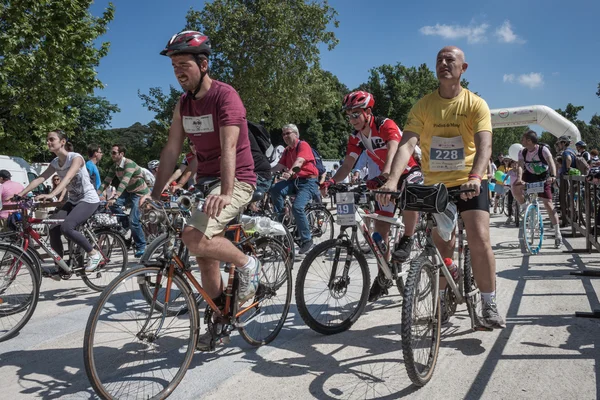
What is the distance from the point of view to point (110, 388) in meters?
2.83

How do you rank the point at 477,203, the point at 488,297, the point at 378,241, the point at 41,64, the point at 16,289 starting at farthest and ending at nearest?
1. the point at 41,64
2. the point at 16,289
3. the point at 378,241
4. the point at 488,297
5. the point at 477,203

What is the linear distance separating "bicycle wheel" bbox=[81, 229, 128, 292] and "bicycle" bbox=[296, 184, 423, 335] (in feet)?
10.7

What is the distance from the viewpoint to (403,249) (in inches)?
142

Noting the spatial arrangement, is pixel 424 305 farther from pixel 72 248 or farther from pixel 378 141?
pixel 72 248

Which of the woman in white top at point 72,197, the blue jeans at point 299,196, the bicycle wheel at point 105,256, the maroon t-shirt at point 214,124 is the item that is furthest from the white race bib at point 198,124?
the blue jeans at point 299,196

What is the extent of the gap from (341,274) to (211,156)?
1.43 meters

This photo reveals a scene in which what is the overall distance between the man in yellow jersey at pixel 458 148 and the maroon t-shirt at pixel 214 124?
1.03 m

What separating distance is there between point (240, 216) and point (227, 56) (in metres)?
23.3

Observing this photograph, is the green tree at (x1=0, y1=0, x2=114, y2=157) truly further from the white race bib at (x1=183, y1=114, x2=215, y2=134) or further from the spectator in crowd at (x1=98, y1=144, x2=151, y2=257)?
the white race bib at (x1=183, y1=114, x2=215, y2=134)

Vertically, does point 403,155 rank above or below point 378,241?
above

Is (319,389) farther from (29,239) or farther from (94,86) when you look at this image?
(94,86)

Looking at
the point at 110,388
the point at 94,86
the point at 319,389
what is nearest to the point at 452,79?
the point at 319,389

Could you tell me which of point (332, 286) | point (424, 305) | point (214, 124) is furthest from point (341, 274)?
point (214, 124)

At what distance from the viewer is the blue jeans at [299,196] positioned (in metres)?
7.54
